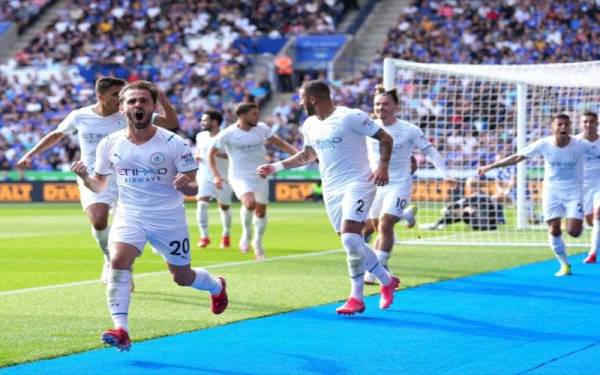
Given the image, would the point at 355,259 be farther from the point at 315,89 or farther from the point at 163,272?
the point at 163,272

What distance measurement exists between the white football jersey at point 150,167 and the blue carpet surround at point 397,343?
1.05 m

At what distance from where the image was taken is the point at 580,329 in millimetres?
9273

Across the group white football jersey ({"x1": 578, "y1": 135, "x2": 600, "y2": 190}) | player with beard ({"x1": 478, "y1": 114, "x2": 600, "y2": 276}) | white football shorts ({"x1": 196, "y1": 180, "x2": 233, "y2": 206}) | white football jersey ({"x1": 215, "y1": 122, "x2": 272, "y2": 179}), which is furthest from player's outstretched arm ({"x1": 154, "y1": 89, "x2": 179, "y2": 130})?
white football shorts ({"x1": 196, "y1": 180, "x2": 233, "y2": 206})

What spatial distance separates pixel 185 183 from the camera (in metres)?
8.14

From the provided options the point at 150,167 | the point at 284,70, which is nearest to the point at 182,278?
the point at 150,167

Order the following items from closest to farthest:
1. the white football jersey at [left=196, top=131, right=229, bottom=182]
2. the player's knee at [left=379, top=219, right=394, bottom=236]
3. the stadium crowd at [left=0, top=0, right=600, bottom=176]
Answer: the player's knee at [left=379, top=219, right=394, bottom=236], the white football jersey at [left=196, top=131, right=229, bottom=182], the stadium crowd at [left=0, top=0, right=600, bottom=176]

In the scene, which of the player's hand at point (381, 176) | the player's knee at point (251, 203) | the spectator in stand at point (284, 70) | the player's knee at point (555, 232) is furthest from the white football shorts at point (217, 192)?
the spectator in stand at point (284, 70)

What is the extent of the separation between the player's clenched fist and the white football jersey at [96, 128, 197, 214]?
0.16 metres

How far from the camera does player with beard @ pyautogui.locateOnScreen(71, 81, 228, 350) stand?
27.0 feet

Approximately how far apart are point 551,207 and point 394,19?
32503 mm

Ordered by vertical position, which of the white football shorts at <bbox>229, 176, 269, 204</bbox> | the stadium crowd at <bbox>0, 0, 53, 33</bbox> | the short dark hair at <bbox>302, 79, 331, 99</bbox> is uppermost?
the stadium crowd at <bbox>0, 0, 53, 33</bbox>

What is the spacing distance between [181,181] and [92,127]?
13.3 feet

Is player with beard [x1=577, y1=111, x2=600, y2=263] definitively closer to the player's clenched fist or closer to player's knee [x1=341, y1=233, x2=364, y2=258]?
player's knee [x1=341, y1=233, x2=364, y2=258]

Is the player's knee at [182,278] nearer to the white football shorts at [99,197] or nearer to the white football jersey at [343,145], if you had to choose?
the white football jersey at [343,145]
